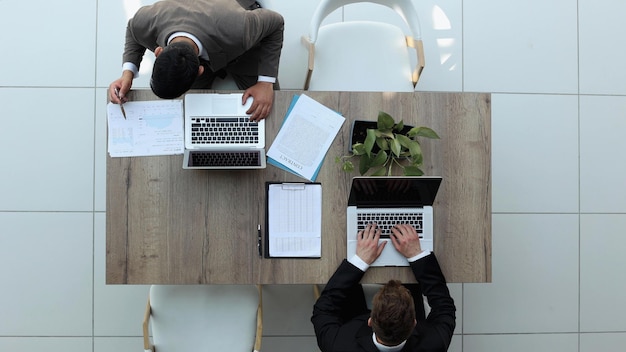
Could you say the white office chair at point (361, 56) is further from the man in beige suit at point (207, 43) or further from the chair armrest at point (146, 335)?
the chair armrest at point (146, 335)

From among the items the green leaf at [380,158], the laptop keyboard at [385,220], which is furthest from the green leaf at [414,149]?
the laptop keyboard at [385,220]

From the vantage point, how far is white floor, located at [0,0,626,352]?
287 centimetres

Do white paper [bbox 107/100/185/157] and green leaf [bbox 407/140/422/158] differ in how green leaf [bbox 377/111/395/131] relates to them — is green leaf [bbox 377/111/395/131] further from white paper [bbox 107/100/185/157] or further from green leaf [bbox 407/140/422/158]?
white paper [bbox 107/100/185/157]

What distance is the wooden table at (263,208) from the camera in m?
2.14

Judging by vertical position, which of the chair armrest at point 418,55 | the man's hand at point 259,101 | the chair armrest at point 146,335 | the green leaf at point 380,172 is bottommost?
the chair armrest at point 146,335

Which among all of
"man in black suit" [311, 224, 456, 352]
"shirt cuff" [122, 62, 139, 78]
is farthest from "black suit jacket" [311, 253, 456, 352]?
"shirt cuff" [122, 62, 139, 78]

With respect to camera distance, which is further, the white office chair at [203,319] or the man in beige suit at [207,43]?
the white office chair at [203,319]

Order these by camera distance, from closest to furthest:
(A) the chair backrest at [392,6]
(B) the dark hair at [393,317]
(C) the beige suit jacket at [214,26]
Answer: (B) the dark hair at [393,317] → (C) the beige suit jacket at [214,26] → (A) the chair backrest at [392,6]

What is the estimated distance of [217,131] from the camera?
215cm

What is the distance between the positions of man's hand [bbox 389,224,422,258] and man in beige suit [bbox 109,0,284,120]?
0.74 meters
